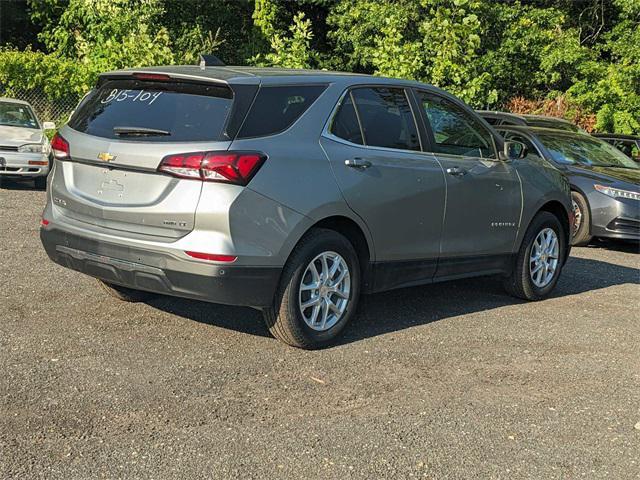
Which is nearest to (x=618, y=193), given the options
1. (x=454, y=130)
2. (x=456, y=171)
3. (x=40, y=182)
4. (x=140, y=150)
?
(x=454, y=130)

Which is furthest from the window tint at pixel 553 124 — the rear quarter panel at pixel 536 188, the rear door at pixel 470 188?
the rear door at pixel 470 188

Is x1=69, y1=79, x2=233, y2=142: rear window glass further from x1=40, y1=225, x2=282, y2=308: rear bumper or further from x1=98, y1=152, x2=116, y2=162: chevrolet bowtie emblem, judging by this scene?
x1=40, y1=225, x2=282, y2=308: rear bumper

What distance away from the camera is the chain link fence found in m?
18.4

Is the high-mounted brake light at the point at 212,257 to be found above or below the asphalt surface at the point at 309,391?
above

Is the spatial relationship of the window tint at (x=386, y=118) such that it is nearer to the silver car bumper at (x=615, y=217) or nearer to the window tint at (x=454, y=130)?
the window tint at (x=454, y=130)

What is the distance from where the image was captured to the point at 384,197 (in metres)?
5.73

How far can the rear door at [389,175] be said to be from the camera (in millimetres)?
5535

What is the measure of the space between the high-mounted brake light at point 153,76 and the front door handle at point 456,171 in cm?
223

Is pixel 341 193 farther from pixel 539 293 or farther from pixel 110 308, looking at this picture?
pixel 539 293

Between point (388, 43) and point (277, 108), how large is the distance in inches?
537

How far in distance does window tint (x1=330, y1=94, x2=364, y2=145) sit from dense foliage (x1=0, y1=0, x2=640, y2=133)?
12.3 metres

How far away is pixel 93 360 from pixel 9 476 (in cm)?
150

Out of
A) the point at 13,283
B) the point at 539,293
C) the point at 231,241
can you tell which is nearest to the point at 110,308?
the point at 13,283

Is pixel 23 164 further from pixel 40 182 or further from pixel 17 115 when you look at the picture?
pixel 17 115
